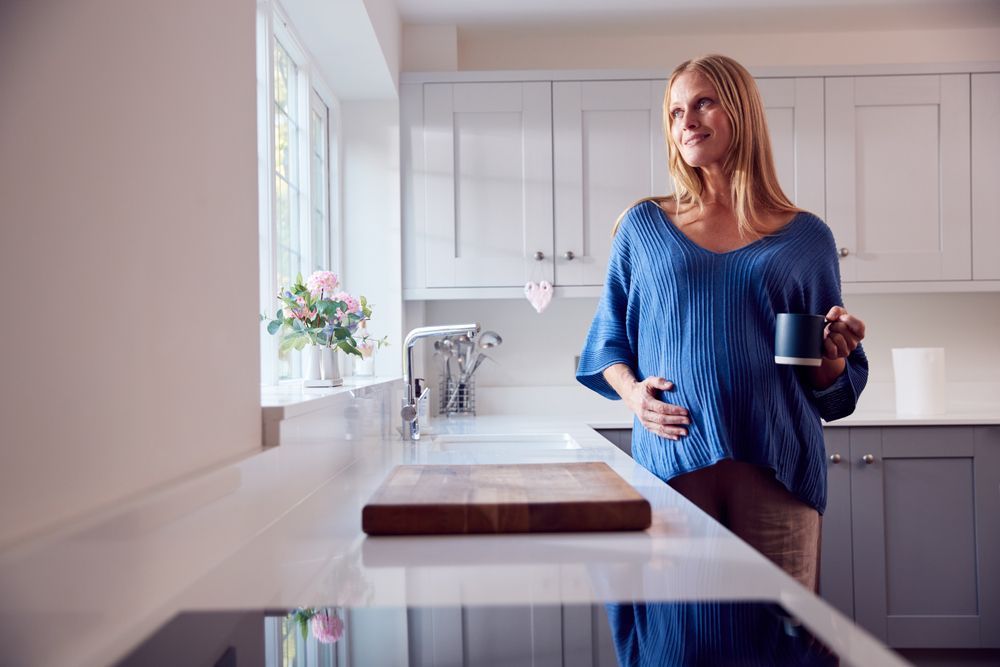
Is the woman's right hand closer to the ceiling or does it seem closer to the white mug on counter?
the white mug on counter

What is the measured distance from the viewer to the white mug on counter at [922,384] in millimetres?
2832

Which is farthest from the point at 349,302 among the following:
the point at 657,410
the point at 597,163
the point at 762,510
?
the point at 597,163

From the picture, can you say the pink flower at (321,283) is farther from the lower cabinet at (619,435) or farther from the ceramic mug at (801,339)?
the lower cabinet at (619,435)

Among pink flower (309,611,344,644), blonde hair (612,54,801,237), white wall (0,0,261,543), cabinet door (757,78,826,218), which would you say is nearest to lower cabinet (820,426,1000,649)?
cabinet door (757,78,826,218)

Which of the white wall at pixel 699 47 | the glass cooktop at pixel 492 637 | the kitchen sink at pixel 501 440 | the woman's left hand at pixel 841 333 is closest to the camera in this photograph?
the glass cooktop at pixel 492 637

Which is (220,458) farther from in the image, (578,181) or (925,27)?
(925,27)

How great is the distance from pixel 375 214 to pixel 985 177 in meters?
2.21

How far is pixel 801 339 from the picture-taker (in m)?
1.28

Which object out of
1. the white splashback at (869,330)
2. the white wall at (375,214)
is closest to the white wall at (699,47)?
the white wall at (375,214)

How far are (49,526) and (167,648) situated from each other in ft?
0.42

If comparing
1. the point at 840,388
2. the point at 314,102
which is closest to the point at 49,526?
the point at 840,388

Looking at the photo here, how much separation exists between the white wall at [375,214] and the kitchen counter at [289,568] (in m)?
1.80

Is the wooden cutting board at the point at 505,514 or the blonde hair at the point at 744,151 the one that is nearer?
the wooden cutting board at the point at 505,514

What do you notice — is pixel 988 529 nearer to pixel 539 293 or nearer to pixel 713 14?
pixel 539 293
